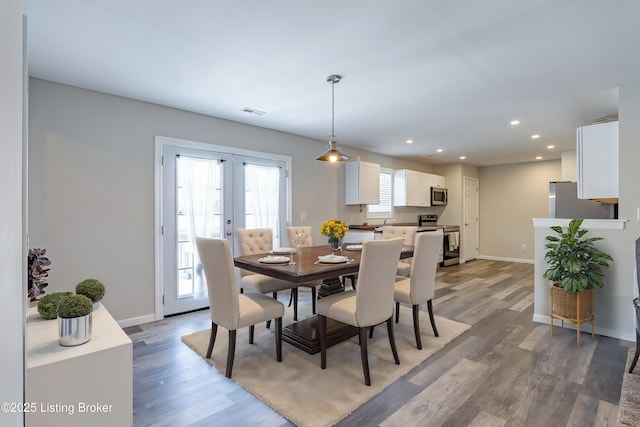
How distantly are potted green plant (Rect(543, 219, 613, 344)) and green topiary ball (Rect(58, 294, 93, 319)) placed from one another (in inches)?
146

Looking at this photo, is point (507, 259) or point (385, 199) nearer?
point (385, 199)

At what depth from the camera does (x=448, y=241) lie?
682cm

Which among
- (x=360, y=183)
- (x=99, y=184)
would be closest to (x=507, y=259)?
(x=360, y=183)

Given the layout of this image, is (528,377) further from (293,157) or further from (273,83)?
(293,157)

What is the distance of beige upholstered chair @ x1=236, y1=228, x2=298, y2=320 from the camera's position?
3203 mm

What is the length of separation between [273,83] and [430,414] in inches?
115

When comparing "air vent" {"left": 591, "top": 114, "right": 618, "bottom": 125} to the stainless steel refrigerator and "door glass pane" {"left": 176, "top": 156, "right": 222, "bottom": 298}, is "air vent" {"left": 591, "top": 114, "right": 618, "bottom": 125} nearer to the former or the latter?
the stainless steel refrigerator

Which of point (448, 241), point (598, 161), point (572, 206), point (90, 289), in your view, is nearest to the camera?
point (90, 289)

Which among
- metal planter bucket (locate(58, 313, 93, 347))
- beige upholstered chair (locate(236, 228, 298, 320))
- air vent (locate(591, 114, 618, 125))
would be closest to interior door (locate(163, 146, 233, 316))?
beige upholstered chair (locate(236, 228, 298, 320))

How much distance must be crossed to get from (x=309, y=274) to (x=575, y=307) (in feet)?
8.81

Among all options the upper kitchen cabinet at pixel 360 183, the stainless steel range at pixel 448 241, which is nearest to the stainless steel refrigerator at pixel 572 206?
the stainless steel range at pixel 448 241

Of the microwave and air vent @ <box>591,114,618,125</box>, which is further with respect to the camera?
the microwave

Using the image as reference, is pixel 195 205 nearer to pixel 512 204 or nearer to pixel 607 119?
pixel 607 119

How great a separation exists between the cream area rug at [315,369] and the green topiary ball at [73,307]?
126cm
